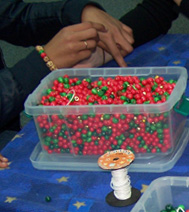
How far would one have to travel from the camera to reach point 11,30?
1.56 m

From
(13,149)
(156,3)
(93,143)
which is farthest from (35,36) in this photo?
(93,143)

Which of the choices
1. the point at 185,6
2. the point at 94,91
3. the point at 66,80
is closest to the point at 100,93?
the point at 94,91

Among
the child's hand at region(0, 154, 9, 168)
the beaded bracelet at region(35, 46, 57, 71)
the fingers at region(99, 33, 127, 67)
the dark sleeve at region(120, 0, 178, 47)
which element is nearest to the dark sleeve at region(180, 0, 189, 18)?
the dark sleeve at region(120, 0, 178, 47)

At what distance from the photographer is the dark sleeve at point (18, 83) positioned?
113 cm

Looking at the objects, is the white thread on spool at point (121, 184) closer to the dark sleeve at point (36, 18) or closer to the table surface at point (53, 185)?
the table surface at point (53, 185)

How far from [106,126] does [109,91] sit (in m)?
0.11

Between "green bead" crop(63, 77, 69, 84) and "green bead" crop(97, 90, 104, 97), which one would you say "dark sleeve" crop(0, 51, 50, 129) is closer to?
"green bead" crop(63, 77, 69, 84)

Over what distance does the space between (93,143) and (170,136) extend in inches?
6.2

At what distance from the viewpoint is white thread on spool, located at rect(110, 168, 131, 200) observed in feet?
2.49

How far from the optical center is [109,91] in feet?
3.15

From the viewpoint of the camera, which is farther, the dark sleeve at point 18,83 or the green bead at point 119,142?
the dark sleeve at point 18,83

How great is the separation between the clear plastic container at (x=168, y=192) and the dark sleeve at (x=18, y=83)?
0.52m

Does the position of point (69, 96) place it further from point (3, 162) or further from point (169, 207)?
point (169, 207)

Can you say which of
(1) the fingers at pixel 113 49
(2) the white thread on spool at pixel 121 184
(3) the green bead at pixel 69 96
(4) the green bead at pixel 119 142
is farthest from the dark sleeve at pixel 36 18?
(2) the white thread on spool at pixel 121 184
